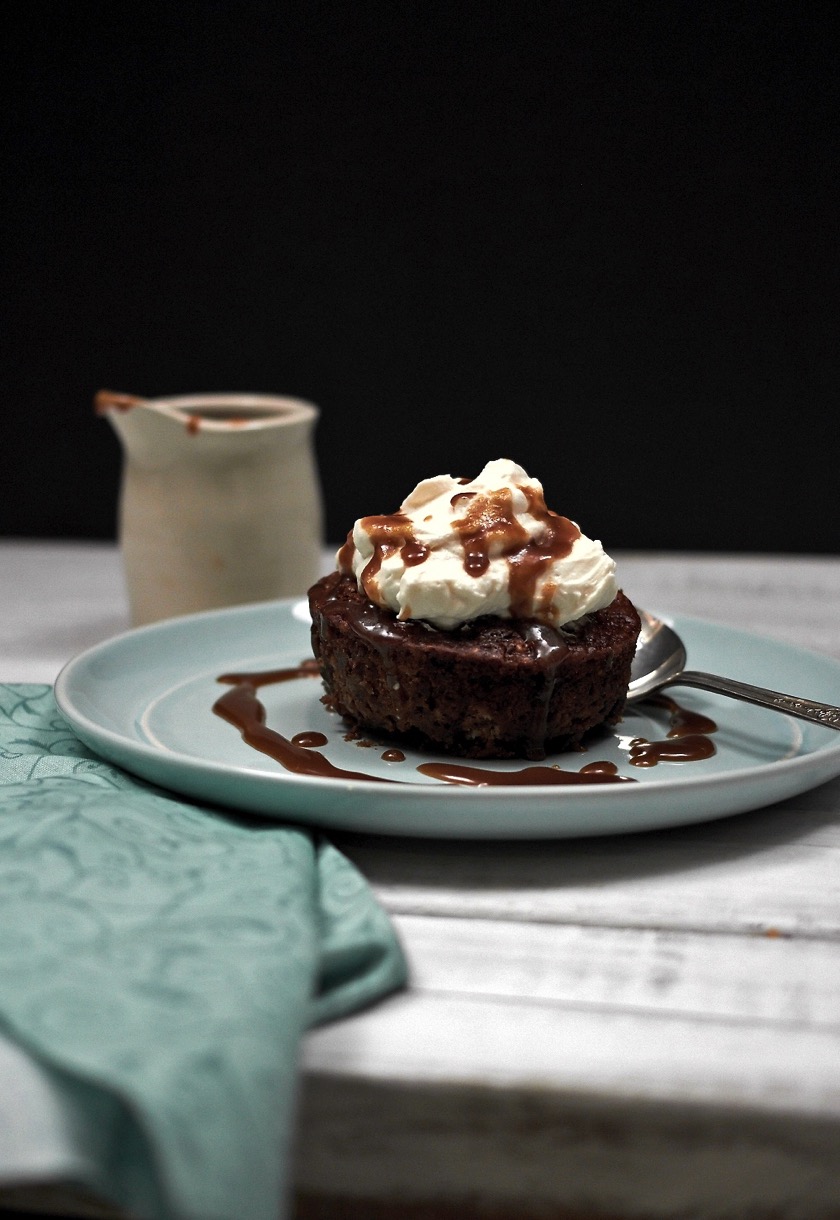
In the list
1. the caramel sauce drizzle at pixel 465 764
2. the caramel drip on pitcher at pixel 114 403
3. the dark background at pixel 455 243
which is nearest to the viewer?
the caramel sauce drizzle at pixel 465 764

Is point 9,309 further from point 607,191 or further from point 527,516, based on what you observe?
point 527,516

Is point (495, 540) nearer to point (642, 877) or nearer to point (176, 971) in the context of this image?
point (642, 877)

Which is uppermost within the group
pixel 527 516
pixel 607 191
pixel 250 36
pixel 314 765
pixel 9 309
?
pixel 250 36

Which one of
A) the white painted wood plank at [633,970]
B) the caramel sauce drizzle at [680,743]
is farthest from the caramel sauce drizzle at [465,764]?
the white painted wood plank at [633,970]

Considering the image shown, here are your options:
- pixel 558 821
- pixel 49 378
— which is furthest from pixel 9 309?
pixel 558 821

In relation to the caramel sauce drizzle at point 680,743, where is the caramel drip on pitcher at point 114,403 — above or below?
above

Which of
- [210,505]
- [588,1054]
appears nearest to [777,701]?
[588,1054]

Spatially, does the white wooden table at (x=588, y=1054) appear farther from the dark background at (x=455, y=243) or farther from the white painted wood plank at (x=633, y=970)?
the dark background at (x=455, y=243)

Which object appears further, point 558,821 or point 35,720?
point 35,720
